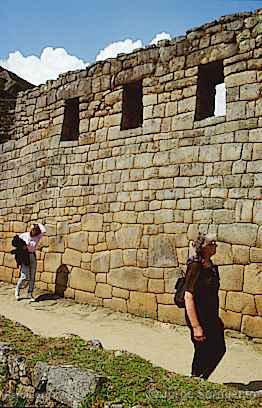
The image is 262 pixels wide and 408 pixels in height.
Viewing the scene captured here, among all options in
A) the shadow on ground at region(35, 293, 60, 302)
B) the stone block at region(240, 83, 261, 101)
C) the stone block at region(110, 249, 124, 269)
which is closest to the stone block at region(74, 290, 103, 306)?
the shadow on ground at region(35, 293, 60, 302)

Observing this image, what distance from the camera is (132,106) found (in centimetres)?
948

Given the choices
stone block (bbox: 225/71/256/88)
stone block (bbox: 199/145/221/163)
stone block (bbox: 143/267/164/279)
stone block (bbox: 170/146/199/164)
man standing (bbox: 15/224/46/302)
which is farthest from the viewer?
man standing (bbox: 15/224/46/302)

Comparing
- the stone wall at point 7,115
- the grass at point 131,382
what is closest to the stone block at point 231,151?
the grass at point 131,382

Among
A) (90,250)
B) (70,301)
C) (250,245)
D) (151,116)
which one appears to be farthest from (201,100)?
(70,301)

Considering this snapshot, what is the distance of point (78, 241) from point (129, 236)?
1283mm

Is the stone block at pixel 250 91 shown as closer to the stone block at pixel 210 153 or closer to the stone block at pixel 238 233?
the stone block at pixel 210 153

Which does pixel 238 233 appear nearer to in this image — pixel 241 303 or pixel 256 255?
pixel 256 255

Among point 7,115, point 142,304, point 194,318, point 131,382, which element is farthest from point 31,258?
point 131,382

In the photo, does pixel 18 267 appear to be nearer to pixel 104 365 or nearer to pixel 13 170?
pixel 13 170

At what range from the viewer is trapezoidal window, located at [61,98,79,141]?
1044 cm

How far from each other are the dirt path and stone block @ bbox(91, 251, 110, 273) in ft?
2.15

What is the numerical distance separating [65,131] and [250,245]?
16.1 feet

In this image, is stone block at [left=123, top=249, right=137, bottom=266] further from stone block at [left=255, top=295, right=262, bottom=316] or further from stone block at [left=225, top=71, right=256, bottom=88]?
stone block at [left=225, top=71, right=256, bottom=88]

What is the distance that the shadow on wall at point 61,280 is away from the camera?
9748mm
